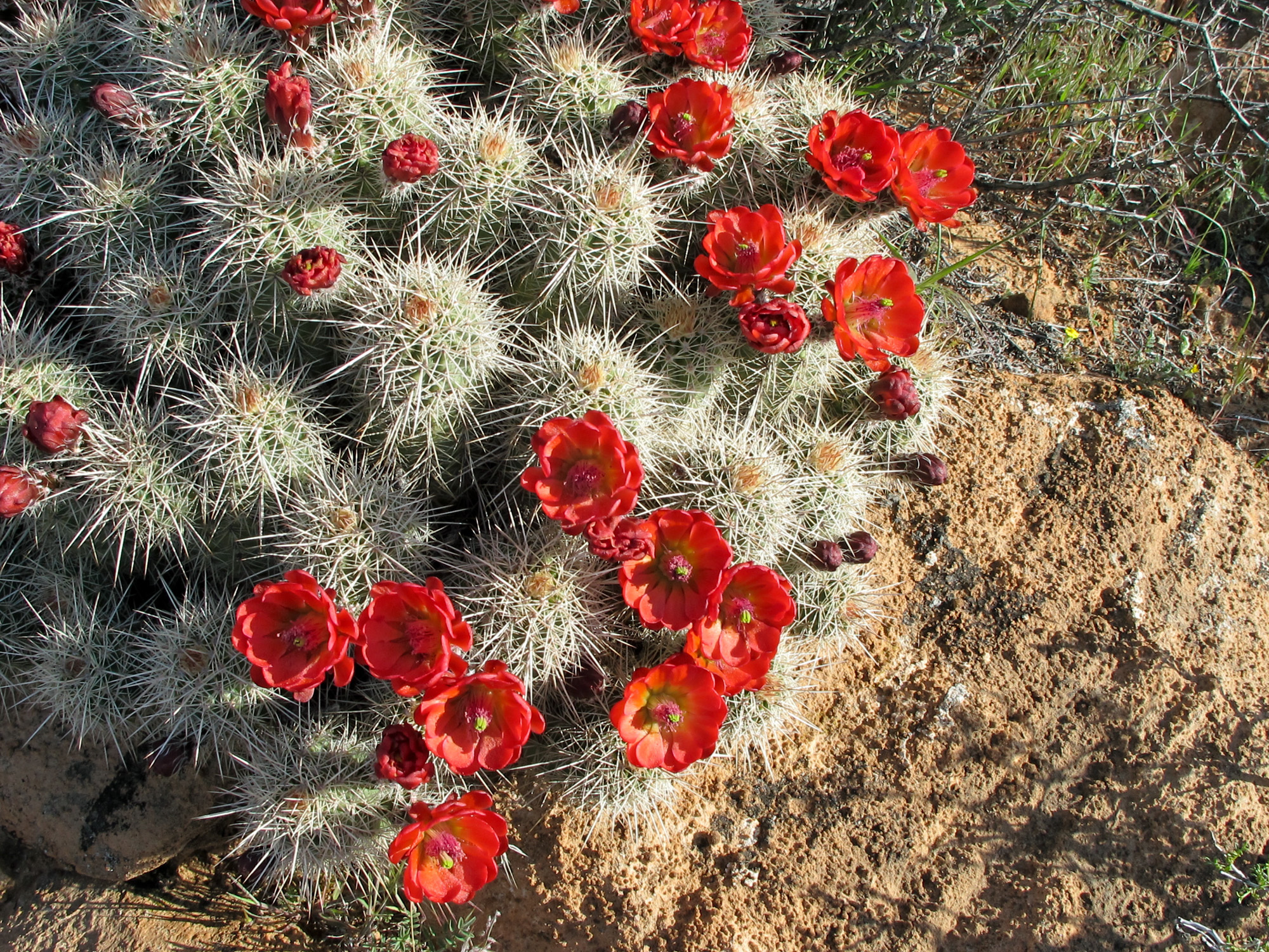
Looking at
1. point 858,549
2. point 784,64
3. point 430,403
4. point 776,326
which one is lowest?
point 858,549

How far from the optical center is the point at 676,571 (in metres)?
2.55

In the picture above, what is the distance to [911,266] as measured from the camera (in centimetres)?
399

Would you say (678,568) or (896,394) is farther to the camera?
(896,394)

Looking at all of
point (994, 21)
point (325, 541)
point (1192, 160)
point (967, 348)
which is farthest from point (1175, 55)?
point (325, 541)

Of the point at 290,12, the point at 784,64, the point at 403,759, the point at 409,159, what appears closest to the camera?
A: the point at 403,759

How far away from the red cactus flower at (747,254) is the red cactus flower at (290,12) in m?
1.35

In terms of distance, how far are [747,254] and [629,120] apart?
59cm

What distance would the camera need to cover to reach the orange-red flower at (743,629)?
8.39 feet

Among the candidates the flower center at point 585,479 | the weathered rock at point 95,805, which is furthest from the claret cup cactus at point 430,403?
the weathered rock at point 95,805

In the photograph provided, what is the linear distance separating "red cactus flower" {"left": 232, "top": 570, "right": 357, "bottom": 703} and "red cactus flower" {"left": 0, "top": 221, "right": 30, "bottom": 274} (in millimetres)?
1584

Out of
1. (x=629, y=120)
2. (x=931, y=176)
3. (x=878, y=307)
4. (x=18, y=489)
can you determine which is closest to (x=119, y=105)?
(x=18, y=489)

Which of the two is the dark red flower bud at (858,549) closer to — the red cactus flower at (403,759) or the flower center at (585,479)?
the flower center at (585,479)

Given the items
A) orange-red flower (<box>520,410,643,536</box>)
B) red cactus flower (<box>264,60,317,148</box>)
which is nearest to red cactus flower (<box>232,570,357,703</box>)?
orange-red flower (<box>520,410,643,536</box>)

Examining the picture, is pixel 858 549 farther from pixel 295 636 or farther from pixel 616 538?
pixel 295 636
